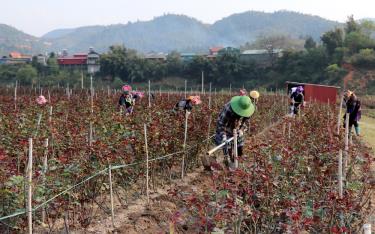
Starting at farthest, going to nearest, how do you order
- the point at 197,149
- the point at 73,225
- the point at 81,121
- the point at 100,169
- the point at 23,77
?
the point at 23,77, the point at 81,121, the point at 197,149, the point at 100,169, the point at 73,225

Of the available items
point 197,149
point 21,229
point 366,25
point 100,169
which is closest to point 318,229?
point 100,169

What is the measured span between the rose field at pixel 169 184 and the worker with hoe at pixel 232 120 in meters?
0.59

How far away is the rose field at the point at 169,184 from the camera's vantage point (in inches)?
145

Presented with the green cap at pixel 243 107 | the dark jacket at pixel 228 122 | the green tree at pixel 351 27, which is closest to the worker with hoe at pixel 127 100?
the dark jacket at pixel 228 122

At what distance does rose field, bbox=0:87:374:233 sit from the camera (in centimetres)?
368

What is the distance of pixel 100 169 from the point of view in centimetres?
485

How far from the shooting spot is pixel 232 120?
620 centimetres

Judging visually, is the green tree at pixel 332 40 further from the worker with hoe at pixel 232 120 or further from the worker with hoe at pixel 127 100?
the worker with hoe at pixel 232 120

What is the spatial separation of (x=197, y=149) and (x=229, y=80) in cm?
4308

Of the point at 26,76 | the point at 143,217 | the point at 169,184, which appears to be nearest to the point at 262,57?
the point at 26,76

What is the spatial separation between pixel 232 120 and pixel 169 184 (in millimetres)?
1331

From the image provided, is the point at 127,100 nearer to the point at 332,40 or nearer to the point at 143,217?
the point at 143,217

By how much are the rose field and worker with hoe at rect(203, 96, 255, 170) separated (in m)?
0.59

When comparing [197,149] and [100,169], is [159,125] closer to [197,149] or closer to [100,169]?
[197,149]
